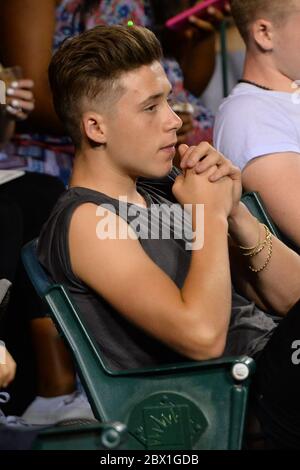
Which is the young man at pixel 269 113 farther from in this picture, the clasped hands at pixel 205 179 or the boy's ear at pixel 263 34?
the clasped hands at pixel 205 179

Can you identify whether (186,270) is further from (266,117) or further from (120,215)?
(266,117)

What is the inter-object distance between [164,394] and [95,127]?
0.58 meters

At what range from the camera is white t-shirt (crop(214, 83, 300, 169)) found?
94.4 inches

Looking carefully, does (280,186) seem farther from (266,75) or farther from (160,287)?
(160,287)

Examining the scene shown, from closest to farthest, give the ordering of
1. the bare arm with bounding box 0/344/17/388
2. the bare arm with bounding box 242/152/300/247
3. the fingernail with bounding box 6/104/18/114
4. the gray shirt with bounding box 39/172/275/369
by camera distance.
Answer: the bare arm with bounding box 0/344/17/388, the gray shirt with bounding box 39/172/275/369, the bare arm with bounding box 242/152/300/247, the fingernail with bounding box 6/104/18/114

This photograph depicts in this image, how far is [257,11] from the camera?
2621 millimetres

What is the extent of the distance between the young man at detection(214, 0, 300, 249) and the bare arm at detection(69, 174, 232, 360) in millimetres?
564

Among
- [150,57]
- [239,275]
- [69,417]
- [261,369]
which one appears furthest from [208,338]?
[69,417]

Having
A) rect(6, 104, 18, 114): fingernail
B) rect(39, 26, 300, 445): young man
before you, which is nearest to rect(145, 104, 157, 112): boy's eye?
rect(39, 26, 300, 445): young man

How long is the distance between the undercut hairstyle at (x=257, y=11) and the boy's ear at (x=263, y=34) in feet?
0.06

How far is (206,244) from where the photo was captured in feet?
5.91

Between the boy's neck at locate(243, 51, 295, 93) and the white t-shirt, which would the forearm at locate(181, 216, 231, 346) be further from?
the boy's neck at locate(243, 51, 295, 93)
